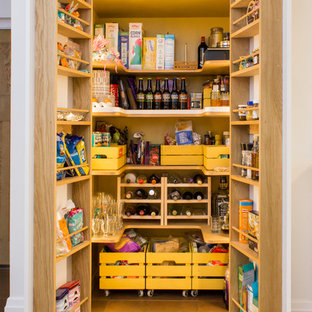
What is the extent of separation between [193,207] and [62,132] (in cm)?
184

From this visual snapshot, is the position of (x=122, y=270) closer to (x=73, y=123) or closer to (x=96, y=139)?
(x=96, y=139)

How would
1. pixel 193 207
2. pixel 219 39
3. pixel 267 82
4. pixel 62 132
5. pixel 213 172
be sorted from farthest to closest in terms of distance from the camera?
pixel 193 207 < pixel 219 39 < pixel 213 172 < pixel 62 132 < pixel 267 82

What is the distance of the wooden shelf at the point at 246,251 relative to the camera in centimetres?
224

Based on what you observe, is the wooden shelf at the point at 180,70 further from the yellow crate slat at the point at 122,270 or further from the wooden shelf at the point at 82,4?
the yellow crate slat at the point at 122,270

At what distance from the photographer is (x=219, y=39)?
3.51 m

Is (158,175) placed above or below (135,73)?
below

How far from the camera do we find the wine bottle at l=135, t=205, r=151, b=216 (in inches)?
136

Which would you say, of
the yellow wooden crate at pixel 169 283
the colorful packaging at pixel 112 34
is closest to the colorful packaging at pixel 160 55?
the colorful packaging at pixel 112 34

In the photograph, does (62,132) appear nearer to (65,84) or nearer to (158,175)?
(65,84)

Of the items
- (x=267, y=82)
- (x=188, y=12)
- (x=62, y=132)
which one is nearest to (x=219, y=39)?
(x=188, y=12)

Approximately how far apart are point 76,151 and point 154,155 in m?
1.19

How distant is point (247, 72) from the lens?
2449 millimetres

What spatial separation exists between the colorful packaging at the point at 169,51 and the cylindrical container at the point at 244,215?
160cm

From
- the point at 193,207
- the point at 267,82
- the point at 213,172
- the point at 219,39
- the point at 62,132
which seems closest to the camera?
the point at 267,82
